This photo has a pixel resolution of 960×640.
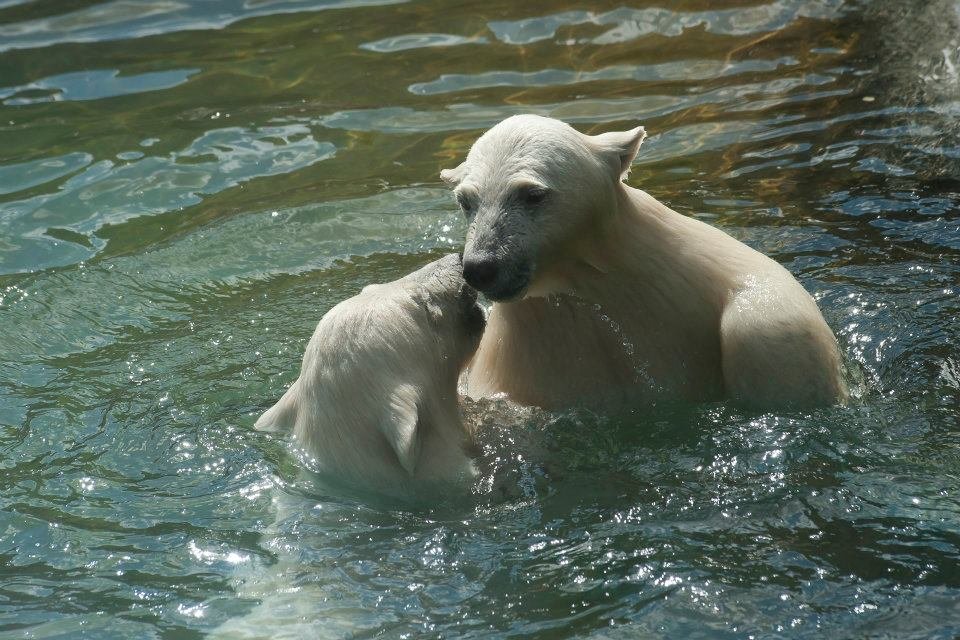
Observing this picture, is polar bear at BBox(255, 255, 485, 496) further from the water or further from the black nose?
the black nose

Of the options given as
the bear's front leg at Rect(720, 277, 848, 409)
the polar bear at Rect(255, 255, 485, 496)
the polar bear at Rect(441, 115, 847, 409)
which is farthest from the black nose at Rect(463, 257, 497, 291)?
the bear's front leg at Rect(720, 277, 848, 409)

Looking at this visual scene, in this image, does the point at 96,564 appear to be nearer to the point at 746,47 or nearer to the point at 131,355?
the point at 131,355

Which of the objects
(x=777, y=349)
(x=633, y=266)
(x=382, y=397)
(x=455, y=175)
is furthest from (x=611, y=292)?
(x=382, y=397)

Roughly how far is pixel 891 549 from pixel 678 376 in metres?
1.29

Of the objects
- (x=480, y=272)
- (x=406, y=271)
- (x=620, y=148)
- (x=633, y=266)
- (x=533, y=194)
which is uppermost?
(x=620, y=148)

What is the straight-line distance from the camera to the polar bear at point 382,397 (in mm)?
4891

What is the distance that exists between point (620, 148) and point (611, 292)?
63 cm

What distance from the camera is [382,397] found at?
4.86m

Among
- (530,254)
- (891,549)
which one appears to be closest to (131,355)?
(530,254)

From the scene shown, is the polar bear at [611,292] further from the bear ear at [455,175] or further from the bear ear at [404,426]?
the bear ear at [404,426]

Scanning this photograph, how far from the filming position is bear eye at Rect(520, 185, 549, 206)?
4895 millimetres

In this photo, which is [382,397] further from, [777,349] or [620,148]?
[777,349]

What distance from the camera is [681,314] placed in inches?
209

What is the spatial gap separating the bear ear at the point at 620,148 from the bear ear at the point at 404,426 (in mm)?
1303
